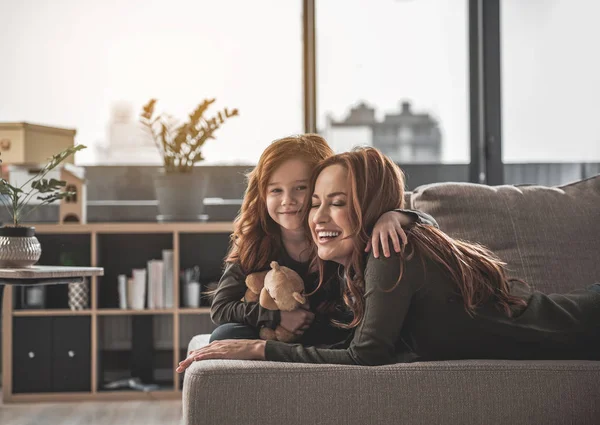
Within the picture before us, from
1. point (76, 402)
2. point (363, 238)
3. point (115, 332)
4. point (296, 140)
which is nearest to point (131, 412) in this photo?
point (76, 402)

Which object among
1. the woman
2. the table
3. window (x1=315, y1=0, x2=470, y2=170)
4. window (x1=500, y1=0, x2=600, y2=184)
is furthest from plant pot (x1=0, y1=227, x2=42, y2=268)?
window (x1=500, y1=0, x2=600, y2=184)

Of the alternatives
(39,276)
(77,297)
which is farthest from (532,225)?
(77,297)

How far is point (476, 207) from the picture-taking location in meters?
2.03

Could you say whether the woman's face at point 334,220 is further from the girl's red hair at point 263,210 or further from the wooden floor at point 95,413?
the wooden floor at point 95,413

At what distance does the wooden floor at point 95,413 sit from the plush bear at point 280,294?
1.39m

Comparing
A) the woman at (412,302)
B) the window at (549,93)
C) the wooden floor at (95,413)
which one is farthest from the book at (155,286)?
the woman at (412,302)

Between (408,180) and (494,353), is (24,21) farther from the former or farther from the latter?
(494,353)

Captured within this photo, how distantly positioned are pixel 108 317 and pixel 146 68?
1.30m

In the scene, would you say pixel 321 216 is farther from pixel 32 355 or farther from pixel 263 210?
pixel 32 355

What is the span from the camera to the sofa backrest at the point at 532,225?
6.35 ft

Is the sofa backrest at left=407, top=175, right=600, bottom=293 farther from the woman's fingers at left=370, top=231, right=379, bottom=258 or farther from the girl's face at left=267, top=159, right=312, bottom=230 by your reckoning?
the woman's fingers at left=370, top=231, right=379, bottom=258

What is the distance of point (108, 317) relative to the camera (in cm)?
377

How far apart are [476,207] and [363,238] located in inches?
22.3

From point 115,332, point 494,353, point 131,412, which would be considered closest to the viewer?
point 494,353
